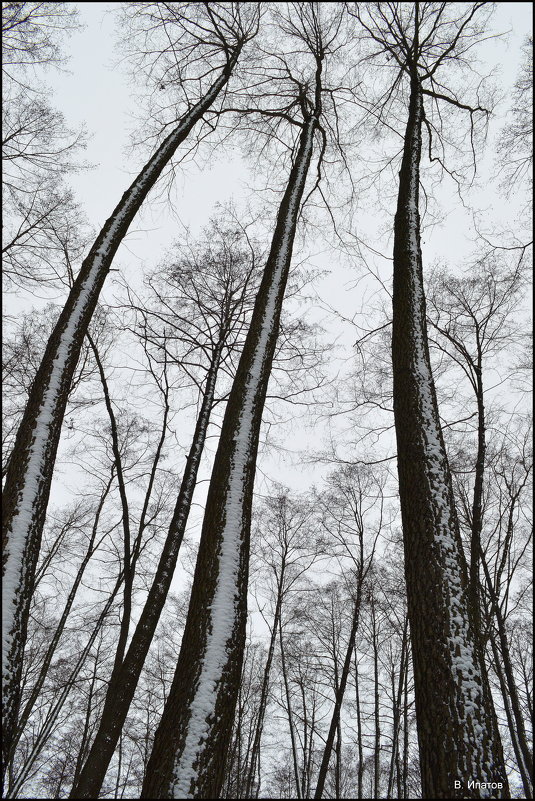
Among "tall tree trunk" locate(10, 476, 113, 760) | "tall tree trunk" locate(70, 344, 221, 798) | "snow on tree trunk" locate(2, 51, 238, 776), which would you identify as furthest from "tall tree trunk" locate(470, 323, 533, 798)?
"tall tree trunk" locate(10, 476, 113, 760)

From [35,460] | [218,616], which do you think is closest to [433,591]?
[218,616]

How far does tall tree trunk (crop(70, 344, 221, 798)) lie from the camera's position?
4.57 meters

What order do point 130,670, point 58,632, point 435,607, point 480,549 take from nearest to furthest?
point 435,607 < point 130,670 < point 480,549 < point 58,632

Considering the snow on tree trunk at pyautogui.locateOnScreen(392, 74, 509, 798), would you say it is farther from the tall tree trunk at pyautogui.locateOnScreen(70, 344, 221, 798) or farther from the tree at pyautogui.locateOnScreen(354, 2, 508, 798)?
the tall tree trunk at pyautogui.locateOnScreen(70, 344, 221, 798)

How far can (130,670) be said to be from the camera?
16.0 feet

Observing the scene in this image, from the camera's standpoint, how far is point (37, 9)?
7406 mm

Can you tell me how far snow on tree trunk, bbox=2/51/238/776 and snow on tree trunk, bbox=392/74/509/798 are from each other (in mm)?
2636

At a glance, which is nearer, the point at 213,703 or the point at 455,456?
the point at 213,703

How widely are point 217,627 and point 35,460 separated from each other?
2145mm

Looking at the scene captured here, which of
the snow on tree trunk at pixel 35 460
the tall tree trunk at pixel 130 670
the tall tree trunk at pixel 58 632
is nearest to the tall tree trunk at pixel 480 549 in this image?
the tall tree trunk at pixel 130 670

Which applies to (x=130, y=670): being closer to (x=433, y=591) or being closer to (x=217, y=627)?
(x=217, y=627)

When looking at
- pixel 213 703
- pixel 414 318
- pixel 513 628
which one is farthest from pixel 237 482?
pixel 513 628

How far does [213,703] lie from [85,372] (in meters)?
7.70

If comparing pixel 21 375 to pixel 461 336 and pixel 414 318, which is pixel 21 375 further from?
pixel 461 336
